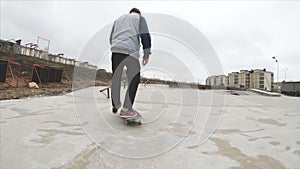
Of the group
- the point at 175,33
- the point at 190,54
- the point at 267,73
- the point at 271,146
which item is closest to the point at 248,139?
the point at 271,146

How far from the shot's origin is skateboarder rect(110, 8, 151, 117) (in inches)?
65.7

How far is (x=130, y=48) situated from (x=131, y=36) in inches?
4.8

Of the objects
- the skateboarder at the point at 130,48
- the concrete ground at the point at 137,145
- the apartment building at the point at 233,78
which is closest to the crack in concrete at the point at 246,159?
the concrete ground at the point at 137,145

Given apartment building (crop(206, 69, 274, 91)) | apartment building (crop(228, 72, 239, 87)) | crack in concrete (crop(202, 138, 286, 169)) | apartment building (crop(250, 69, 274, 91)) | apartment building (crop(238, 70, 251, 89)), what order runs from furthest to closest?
1. apartment building (crop(228, 72, 239, 87))
2. apartment building (crop(238, 70, 251, 89))
3. apartment building (crop(250, 69, 274, 91))
4. apartment building (crop(206, 69, 274, 91))
5. crack in concrete (crop(202, 138, 286, 169))

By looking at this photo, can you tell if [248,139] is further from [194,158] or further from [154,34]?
[154,34]

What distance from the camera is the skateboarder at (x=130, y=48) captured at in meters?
1.67

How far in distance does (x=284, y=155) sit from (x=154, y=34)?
1850 millimetres

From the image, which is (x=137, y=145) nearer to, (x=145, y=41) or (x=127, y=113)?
(x=127, y=113)

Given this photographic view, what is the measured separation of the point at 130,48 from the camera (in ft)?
5.47

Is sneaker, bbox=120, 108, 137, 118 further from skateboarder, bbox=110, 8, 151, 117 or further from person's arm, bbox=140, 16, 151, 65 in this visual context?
person's arm, bbox=140, 16, 151, 65

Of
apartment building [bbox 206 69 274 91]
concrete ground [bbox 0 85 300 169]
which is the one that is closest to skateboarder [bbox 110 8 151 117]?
concrete ground [bbox 0 85 300 169]

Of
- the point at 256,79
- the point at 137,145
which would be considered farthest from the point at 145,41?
the point at 256,79

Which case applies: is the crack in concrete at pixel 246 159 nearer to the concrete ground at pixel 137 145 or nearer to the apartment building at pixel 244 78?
the concrete ground at pixel 137 145

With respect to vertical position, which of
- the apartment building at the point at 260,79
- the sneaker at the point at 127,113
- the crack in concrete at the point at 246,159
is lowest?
the crack in concrete at the point at 246,159
